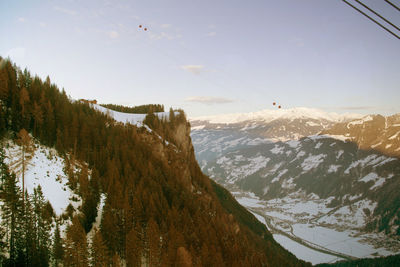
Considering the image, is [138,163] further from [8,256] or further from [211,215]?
[8,256]

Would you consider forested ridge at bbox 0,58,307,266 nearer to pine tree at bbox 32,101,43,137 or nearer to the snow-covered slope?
pine tree at bbox 32,101,43,137

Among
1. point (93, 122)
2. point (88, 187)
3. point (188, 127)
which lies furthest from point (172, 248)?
point (188, 127)

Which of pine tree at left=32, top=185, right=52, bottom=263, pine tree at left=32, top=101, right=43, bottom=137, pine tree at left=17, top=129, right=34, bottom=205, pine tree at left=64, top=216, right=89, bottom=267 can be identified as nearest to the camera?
pine tree at left=64, top=216, right=89, bottom=267

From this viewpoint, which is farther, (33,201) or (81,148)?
(81,148)

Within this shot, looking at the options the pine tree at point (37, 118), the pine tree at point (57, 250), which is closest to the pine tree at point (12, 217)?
the pine tree at point (57, 250)

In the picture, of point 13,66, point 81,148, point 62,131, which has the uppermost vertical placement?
point 13,66

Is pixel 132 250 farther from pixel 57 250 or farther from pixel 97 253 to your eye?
pixel 57 250

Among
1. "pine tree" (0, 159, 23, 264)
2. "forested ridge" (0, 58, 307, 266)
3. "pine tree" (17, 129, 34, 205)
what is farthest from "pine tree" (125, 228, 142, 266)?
"pine tree" (17, 129, 34, 205)

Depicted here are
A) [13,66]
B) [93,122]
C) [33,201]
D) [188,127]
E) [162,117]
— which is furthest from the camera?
[188,127]
